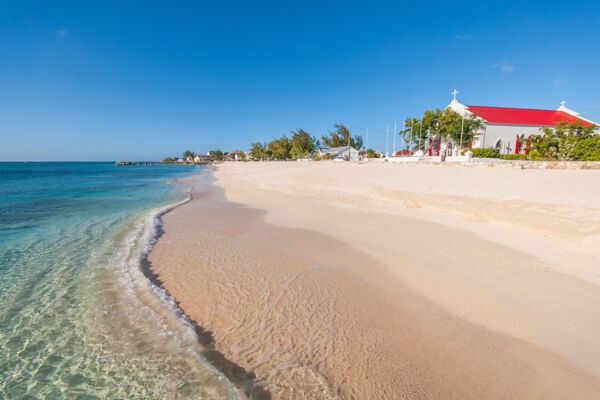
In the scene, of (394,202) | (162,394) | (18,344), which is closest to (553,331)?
(162,394)

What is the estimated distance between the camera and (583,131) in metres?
24.4

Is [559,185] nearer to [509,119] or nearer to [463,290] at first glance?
[463,290]

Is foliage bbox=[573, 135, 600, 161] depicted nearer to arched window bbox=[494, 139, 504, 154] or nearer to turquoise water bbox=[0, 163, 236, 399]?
arched window bbox=[494, 139, 504, 154]

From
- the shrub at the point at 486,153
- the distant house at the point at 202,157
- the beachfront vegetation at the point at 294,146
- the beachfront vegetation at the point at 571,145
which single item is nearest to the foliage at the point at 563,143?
the beachfront vegetation at the point at 571,145

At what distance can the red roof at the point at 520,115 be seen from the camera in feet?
131

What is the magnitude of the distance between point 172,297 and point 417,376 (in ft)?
13.4

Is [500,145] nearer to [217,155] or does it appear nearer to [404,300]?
[404,300]

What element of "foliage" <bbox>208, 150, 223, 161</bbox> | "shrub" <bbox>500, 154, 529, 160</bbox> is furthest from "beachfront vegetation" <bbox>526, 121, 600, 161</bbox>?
"foliage" <bbox>208, 150, 223, 161</bbox>

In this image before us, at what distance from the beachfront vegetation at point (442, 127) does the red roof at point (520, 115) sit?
315 cm

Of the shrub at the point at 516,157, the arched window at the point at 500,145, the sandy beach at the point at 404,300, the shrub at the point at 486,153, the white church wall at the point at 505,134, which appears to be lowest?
the sandy beach at the point at 404,300

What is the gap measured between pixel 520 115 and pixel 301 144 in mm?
52578

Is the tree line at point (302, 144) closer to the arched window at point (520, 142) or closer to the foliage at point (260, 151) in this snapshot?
the foliage at point (260, 151)

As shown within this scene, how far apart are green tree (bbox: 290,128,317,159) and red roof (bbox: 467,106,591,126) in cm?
4555

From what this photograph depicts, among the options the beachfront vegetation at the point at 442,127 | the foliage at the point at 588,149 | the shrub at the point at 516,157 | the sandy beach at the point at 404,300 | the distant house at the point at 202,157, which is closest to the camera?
the sandy beach at the point at 404,300
